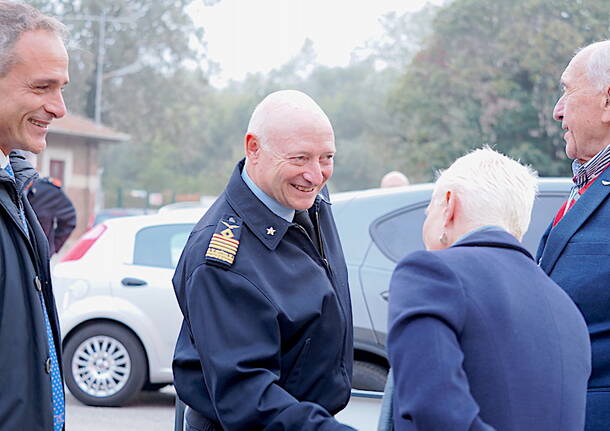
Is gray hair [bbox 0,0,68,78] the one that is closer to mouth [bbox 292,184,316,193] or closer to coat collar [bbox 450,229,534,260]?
mouth [bbox 292,184,316,193]

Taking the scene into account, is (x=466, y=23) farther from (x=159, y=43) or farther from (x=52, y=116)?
(x=52, y=116)

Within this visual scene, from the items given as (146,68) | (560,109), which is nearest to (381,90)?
(146,68)

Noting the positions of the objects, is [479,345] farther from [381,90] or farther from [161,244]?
[381,90]

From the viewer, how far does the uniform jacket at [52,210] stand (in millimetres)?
8375

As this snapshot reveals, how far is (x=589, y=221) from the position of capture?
2840 millimetres

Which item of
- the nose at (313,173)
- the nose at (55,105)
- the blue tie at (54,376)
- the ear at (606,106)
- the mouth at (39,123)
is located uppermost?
the ear at (606,106)

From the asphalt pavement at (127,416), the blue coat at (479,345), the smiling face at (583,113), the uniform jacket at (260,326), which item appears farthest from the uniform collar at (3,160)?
the asphalt pavement at (127,416)

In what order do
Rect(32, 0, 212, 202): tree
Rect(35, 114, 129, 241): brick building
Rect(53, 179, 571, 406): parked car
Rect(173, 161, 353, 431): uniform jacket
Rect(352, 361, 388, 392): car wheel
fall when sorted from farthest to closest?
1. Rect(32, 0, 212, 202): tree
2. Rect(35, 114, 129, 241): brick building
3. Rect(53, 179, 571, 406): parked car
4. Rect(352, 361, 388, 392): car wheel
5. Rect(173, 161, 353, 431): uniform jacket

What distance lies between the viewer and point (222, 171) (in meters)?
64.9

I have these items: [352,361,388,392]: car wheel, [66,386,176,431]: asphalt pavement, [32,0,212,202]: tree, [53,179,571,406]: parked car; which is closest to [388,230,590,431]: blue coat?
[352,361,388,392]: car wheel

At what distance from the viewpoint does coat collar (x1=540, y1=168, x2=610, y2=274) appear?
284 cm

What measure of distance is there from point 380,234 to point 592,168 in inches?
110

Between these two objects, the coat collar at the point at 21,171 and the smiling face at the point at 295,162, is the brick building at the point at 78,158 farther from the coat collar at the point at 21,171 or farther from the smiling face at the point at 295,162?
the smiling face at the point at 295,162

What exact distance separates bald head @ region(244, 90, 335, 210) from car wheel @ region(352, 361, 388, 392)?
265 cm
